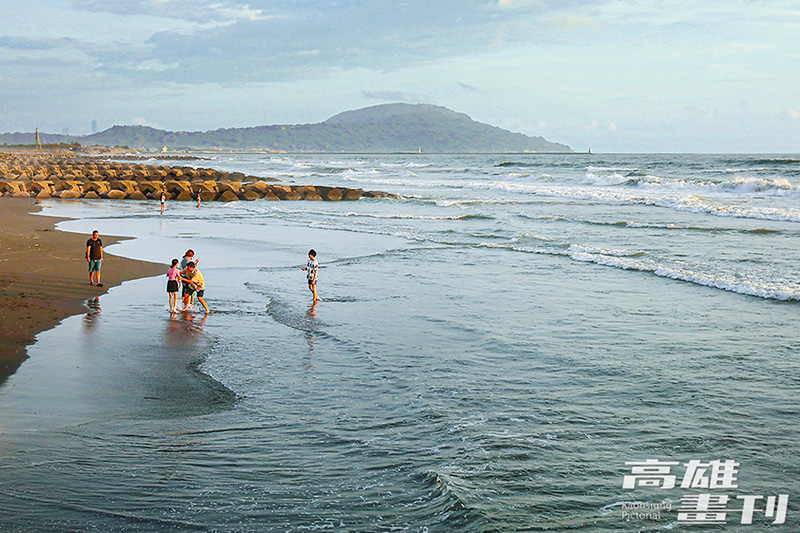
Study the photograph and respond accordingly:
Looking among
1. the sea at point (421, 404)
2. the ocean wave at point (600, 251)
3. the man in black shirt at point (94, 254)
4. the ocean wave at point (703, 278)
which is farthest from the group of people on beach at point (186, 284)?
the ocean wave at point (600, 251)

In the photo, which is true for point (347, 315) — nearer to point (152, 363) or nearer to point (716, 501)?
point (152, 363)

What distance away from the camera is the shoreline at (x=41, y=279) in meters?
9.58

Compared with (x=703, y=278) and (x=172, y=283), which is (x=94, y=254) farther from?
(x=703, y=278)

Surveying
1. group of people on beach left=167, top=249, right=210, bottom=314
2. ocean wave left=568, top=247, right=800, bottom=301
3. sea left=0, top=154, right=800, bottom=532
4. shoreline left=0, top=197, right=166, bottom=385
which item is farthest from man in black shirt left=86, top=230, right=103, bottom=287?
ocean wave left=568, top=247, right=800, bottom=301

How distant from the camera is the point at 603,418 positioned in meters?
6.73

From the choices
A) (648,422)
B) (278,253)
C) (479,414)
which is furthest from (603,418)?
(278,253)

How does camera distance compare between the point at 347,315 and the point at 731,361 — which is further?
the point at 347,315

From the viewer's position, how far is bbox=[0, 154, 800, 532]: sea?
16.3ft

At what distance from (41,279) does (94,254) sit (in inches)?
52.2

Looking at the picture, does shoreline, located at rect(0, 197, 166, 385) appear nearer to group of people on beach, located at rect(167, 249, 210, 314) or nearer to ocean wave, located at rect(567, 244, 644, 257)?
group of people on beach, located at rect(167, 249, 210, 314)

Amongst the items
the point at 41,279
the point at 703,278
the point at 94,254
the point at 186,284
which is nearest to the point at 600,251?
the point at 703,278

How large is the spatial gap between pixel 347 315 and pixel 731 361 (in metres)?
6.12

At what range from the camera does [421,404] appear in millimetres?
7141

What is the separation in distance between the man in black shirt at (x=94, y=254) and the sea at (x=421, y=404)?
53.5 inches
